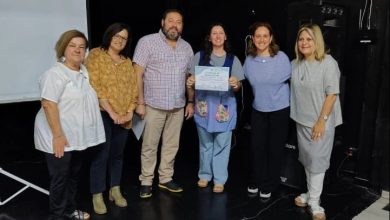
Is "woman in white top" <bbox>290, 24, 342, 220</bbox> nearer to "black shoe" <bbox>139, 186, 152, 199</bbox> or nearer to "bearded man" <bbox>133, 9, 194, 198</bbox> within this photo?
"bearded man" <bbox>133, 9, 194, 198</bbox>

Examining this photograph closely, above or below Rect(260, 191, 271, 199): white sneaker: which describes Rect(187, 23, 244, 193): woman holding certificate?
above

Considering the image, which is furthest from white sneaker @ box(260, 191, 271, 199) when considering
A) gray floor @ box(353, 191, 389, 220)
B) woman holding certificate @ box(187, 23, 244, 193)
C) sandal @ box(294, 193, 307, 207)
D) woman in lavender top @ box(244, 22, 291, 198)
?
gray floor @ box(353, 191, 389, 220)

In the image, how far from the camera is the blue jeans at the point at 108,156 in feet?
7.59

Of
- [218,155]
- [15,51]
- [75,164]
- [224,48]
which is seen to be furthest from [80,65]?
[218,155]

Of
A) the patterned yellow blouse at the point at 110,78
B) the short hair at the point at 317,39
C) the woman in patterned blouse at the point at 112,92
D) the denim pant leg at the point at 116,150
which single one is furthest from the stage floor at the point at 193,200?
the short hair at the point at 317,39

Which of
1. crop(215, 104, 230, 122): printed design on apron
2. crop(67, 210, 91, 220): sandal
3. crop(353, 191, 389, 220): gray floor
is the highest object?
crop(215, 104, 230, 122): printed design on apron

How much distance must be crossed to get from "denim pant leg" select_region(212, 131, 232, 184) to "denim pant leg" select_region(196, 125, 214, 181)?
44mm

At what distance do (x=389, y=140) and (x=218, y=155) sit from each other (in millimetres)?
1378

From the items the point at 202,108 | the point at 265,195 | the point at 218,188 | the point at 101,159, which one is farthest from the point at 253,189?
the point at 101,159

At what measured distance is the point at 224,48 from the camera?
258 cm

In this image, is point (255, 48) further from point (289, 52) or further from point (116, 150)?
point (116, 150)

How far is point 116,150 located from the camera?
2439 millimetres

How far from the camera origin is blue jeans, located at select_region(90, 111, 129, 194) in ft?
7.59

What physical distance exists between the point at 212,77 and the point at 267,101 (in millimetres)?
422
